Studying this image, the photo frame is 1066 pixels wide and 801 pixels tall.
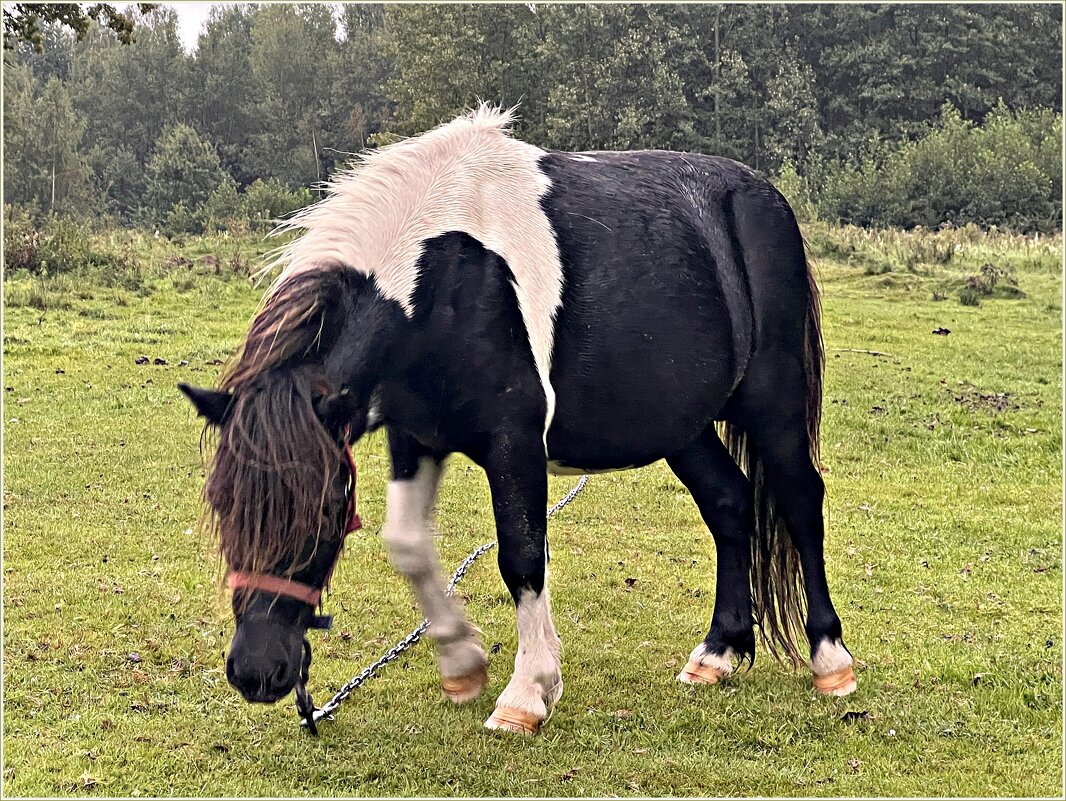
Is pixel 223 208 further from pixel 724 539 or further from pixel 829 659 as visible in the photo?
pixel 829 659

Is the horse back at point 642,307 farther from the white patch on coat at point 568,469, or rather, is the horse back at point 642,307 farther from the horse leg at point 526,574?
the horse leg at point 526,574

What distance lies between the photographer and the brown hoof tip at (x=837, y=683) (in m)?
4.46

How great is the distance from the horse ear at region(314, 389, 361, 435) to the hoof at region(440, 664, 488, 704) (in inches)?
55.5

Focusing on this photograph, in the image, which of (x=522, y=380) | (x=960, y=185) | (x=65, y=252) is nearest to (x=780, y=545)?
(x=522, y=380)

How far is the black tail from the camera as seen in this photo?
4.65 meters

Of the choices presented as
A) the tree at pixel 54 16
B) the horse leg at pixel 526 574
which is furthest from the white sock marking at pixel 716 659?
the tree at pixel 54 16

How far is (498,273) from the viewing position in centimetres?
372

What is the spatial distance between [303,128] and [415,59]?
885 cm

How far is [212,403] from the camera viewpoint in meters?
3.31

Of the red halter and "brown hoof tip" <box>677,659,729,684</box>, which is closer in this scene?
the red halter

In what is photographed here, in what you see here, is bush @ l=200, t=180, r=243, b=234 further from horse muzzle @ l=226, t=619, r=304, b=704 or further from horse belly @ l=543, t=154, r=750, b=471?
horse muzzle @ l=226, t=619, r=304, b=704

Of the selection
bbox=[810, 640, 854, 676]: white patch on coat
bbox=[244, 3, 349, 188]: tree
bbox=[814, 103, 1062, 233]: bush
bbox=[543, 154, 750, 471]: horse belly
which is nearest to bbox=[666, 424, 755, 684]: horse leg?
bbox=[810, 640, 854, 676]: white patch on coat

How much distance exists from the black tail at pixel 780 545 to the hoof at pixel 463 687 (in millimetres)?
1333

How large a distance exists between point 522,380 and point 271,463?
0.97 metres
